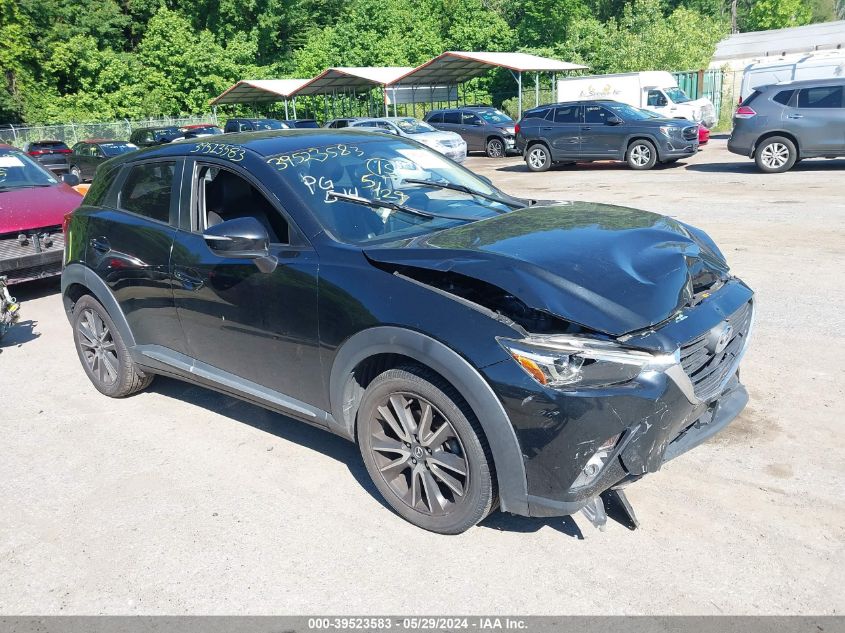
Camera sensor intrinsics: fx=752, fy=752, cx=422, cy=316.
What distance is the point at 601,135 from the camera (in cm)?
1914

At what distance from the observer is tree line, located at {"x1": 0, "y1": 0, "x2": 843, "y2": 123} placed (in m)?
42.8

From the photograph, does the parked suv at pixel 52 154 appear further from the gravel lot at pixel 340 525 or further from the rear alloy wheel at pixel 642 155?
the gravel lot at pixel 340 525

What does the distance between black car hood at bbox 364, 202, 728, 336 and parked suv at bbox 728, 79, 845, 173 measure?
502 inches

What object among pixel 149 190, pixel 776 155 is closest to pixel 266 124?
pixel 776 155

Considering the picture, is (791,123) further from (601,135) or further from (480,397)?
(480,397)

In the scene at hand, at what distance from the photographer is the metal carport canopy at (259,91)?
37844 millimetres

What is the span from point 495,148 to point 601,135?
23.8 feet

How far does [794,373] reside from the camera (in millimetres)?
5105

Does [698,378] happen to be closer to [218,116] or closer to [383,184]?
[383,184]

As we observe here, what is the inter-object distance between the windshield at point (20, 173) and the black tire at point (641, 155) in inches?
542

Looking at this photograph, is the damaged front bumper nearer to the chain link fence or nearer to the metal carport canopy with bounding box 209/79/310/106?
the metal carport canopy with bounding box 209/79/310/106

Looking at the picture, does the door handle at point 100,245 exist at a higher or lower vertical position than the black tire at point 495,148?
higher

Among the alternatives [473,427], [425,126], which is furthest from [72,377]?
[425,126]

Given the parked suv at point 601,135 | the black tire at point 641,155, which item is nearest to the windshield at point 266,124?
the parked suv at point 601,135
